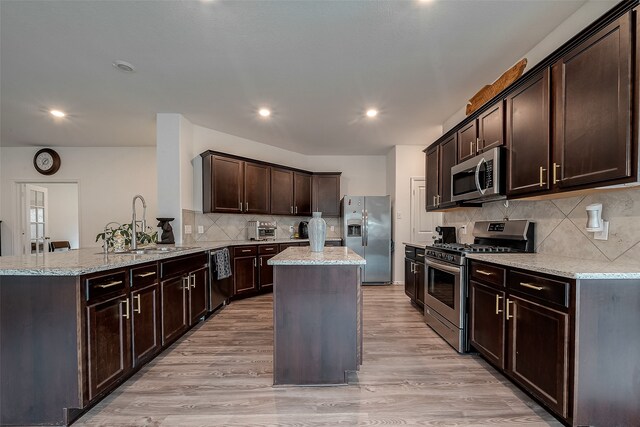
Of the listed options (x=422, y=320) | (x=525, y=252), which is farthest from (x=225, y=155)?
(x=525, y=252)

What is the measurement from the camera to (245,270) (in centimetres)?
414

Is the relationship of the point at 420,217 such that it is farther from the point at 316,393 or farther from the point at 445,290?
the point at 316,393

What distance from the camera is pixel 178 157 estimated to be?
3666 mm

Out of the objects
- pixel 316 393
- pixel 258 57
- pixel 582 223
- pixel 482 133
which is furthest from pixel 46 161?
pixel 582 223

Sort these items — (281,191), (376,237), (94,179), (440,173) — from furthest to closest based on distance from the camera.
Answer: (94,179) < (376,237) < (281,191) < (440,173)

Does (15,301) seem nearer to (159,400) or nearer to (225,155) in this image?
(159,400)

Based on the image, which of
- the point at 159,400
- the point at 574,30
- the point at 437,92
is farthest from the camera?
the point at 437,92

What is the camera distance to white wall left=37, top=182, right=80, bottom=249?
7914 millimetres

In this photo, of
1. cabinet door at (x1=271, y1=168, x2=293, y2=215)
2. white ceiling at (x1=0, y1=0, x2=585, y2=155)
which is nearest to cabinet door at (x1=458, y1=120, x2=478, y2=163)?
white ceiling at (x1=0, y1=0, x2=585, y2=155)

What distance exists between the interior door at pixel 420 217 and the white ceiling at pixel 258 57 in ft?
4.54

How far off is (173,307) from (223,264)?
3.30 ft

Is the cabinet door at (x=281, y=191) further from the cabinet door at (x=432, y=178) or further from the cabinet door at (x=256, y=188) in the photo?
the cabinet door at (x=432, y=178)

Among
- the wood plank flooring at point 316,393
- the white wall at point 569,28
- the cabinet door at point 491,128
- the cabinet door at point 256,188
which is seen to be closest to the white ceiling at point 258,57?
the white wall at point 569,28

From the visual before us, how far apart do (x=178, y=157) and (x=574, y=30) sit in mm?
3982
